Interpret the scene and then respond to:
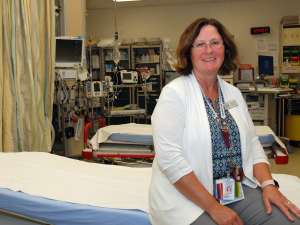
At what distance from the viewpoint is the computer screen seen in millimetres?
7457

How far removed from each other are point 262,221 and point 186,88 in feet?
1.99

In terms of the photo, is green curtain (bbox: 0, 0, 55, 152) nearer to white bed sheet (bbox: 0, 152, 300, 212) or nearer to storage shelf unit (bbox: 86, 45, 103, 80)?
white bed sheet (bbox: 0, 152, 300, 212)

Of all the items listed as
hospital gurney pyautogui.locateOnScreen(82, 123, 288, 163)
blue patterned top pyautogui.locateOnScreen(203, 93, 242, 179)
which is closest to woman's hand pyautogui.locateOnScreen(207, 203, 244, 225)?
blue patterned top pyautogui.locateOnScreen(203, 93, 242, 179)

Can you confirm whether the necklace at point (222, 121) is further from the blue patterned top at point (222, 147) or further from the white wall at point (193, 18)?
the white wall at point (193, 18)

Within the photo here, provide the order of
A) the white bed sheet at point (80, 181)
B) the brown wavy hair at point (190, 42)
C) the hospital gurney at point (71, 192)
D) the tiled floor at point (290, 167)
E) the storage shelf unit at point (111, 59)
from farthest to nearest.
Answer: the storage shelf unit at point (111, 59), the tiled floor at point (290, 167), the white bed sheet at point (80, 181), the hospital gurney at point (71, 192), the brown wavy hair at point (190, 42)

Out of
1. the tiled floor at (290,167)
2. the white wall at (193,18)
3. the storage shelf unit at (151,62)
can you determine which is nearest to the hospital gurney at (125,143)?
the tiled floor at (290,167)

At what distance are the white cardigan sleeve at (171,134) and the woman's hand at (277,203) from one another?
35 cm

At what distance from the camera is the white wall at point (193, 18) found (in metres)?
7.43

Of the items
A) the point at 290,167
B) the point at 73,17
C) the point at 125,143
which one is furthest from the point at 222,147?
the point at 73,17

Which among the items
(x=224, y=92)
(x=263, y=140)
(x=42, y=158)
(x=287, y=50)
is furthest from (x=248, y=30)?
(x=224, y=92)

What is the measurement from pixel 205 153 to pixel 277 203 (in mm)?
359

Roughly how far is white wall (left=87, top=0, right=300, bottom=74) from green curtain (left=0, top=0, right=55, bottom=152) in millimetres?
3850

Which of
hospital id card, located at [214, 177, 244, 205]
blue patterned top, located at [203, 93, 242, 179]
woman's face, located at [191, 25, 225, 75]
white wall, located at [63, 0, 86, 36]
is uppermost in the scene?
white wall, located at [63, 0, 86, 36]

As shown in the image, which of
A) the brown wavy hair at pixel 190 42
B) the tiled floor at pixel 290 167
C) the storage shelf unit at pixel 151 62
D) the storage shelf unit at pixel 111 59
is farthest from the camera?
the storage shelf unit at pixel 111 59
